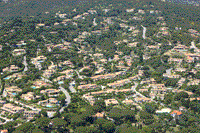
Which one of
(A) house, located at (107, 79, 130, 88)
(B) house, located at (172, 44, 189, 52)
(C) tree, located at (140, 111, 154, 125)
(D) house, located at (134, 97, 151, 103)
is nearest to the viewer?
(C) tree, located at (140, 111, 154, 125)

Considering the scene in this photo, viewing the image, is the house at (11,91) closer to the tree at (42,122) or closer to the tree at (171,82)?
the tree at (42,122)

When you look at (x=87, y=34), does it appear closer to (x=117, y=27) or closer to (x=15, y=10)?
(x=117, y=27)

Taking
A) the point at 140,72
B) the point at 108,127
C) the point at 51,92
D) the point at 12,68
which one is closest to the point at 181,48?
the point at 140,72

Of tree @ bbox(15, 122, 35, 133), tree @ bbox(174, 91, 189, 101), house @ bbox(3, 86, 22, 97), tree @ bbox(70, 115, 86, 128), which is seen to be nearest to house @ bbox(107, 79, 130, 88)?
tree @ bbox(174, 91, 189, 101)

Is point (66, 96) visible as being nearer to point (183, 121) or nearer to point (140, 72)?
point (140, 72)

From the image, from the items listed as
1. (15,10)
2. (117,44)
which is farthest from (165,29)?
(15,10)

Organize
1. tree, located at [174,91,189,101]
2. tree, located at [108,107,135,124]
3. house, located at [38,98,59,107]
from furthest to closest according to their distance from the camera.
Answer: tree, located at [174,91,189,101]
house, located at [38,98,59,107]
tree, located at [108,107,135,124]

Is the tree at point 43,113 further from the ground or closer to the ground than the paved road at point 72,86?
further from the ground

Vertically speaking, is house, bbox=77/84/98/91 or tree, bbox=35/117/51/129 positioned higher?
tree, bbox=35/117/51/129

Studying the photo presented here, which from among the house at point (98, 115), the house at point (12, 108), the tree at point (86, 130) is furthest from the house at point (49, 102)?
the tree at point (86, 130)

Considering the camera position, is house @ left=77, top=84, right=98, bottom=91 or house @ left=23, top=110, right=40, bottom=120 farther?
house @ left=77, top=84, right=98, bottom=91

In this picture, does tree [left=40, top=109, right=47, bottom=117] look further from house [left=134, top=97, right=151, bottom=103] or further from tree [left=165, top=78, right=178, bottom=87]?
tree [left=165, top=78, right=178, bottom=87]

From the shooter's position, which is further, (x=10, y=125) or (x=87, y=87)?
(x=87, y=87)
